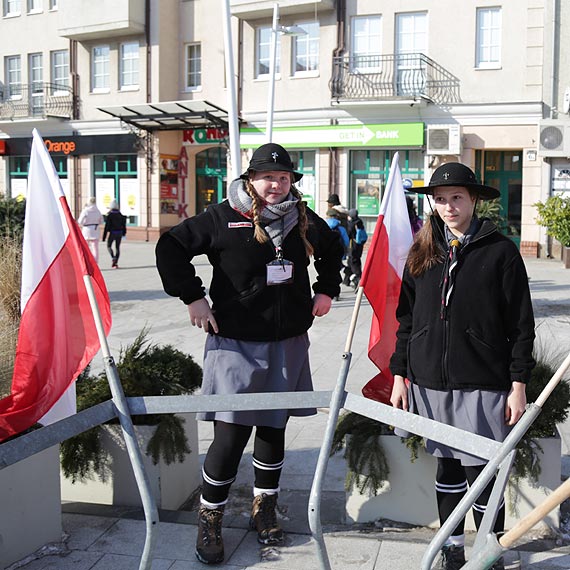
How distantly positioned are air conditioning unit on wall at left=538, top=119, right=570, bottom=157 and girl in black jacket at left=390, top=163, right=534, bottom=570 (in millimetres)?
17820

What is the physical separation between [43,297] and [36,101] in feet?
91.0

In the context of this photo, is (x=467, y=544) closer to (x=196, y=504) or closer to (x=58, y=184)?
(x=196, y=504)

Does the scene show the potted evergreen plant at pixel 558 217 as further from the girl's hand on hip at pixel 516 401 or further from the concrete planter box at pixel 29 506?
the concrete planter box at pixel 29 506

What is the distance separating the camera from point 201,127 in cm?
2633

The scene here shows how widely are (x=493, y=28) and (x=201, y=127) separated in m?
9.98

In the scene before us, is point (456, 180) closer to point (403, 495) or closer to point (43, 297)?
point (403, 495)

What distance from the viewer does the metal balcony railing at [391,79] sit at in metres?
22.1

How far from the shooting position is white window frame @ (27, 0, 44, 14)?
28.9 meters

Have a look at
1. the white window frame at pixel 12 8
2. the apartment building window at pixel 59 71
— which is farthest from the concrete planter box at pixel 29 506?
the white window frame at pixel 12 8

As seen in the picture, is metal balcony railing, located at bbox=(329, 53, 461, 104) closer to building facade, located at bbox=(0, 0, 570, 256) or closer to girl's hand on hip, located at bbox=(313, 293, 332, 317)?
building facade, located at bbox=(0, 0, 570, 256)

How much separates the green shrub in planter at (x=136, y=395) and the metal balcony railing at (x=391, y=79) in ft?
60.6

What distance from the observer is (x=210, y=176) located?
89.2 feet

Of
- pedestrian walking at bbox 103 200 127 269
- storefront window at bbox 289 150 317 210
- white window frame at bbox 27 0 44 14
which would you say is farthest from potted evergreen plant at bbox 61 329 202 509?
white window frame at bbox 27 0 44 14

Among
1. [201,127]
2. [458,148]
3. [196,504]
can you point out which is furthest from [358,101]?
[196,504]
